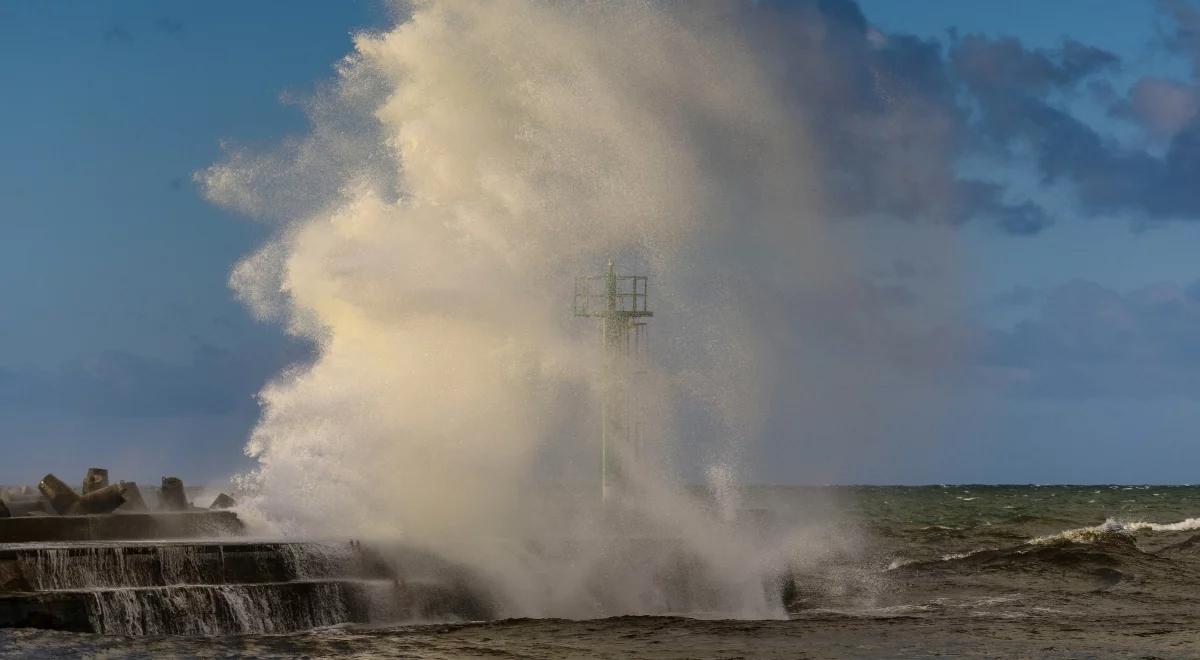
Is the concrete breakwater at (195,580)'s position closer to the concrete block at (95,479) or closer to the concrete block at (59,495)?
the concrete block at (59,495)

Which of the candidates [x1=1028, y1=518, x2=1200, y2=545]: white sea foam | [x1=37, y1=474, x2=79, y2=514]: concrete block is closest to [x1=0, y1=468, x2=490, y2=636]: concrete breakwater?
[x1=37, y1=474, x2=79, y2=514]: concrete block

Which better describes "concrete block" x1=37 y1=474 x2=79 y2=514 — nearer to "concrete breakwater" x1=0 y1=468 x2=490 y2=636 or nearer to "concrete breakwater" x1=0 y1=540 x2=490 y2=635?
"concrete breakwater" x1=0 y1=468 x2=490 y2=636

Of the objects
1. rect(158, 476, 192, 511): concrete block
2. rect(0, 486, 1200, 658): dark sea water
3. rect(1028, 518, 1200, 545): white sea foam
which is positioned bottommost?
rect(0, 486, 1200, 658): dark sea water

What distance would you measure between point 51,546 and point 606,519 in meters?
8.95

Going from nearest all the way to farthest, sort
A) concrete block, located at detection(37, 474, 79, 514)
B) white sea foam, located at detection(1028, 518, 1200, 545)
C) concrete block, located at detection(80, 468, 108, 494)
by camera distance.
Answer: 1. concrete block, located at detection(37, 474, 79, 514)
2. concrete block, located at detection(80, 468, 108, 494)
3. white sea foam, located at detection(1028, 518, 1200, 545)

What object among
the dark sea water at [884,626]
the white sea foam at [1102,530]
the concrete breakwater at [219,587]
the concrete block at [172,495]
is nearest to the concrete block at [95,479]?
the concrete block at [172,495]

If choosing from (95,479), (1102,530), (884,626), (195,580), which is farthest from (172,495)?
(1102,530)

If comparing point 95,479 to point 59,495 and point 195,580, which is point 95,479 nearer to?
point 59,495

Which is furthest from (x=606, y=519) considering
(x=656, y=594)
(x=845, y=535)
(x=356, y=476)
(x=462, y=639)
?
(x=845, y=535)

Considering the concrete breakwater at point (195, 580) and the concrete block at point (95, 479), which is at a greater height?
the concrete block at point (95, 479)

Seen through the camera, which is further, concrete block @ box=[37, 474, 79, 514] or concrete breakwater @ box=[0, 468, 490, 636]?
concrete block @ box=[37, 474, 79, 514]

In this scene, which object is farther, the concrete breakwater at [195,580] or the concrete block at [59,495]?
the concrete block at [59,495]

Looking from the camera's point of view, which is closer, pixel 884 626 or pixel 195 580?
pixel 195 580

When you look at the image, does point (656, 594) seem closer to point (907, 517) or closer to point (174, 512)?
point (174, 512)
